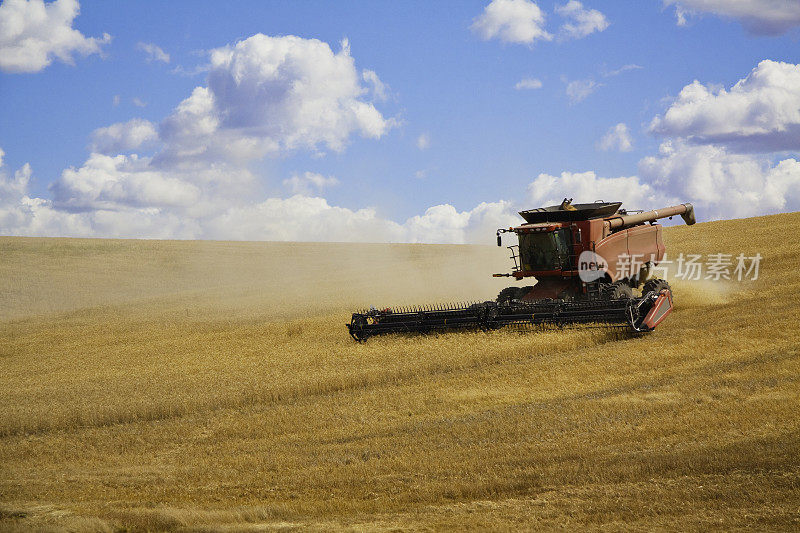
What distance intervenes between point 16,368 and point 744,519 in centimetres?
1680

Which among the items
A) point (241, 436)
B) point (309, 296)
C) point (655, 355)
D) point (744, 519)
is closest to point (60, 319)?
point (309, 296)

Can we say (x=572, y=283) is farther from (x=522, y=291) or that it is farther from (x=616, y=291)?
(x=522, y=291)

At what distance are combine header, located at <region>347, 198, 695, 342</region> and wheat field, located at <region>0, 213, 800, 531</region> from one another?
1.38ft

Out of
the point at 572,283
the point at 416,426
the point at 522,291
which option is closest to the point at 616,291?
the point at 572,283

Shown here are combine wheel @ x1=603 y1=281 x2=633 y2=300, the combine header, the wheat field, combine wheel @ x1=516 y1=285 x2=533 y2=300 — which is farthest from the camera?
combine wheel @ x1=516 y1=285 x2=533 y2=300

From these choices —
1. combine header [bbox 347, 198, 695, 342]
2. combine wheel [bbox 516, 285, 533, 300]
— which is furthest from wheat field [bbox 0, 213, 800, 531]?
combine wheel [bbox 516, 285, 533, 300]

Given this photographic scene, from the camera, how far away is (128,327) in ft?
80.9

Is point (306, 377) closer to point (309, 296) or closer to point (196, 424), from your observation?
point (196, 424)

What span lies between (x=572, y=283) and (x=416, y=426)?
8958 millimetres

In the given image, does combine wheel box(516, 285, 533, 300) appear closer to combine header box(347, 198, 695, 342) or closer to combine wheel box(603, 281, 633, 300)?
combine header box(347, 198, 695, 342)

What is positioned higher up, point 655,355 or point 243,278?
point 243,278

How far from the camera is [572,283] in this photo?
17281mm

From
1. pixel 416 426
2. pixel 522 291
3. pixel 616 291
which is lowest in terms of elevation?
pixel 416 426

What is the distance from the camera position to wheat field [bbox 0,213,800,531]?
6.24m
